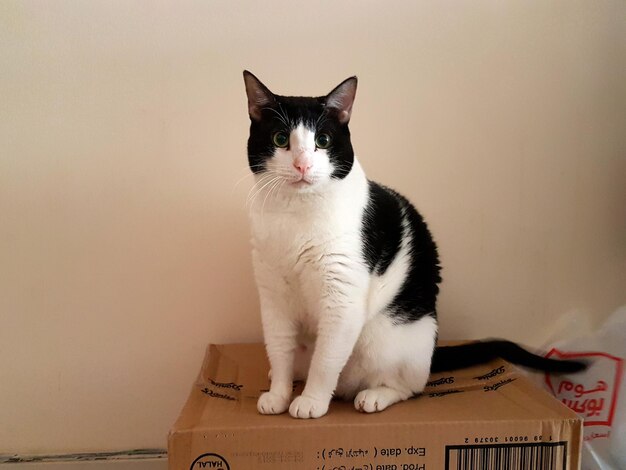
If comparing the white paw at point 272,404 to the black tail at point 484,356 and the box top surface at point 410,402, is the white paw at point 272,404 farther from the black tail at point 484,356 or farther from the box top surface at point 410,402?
the black tail at point 484,356

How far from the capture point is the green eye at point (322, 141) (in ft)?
2.72

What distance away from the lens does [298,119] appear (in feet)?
2.72

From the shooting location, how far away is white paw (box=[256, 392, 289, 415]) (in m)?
0.81

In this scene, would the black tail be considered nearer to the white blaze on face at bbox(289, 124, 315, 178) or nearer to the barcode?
the barcode

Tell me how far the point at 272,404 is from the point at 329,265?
0.88 ft

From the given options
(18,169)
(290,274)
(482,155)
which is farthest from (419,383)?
(18,169)

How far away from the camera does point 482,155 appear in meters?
1.26


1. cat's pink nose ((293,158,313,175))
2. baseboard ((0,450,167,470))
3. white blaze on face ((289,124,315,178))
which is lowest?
baseboard ((0,450,167,470))

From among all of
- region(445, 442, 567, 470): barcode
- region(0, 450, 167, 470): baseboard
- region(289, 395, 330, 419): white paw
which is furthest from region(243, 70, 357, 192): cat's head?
region(0, 450, 167, 470): baseboard

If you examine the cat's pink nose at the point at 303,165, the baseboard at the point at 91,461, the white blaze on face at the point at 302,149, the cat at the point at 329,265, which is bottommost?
the baseboard at the point at 91,461

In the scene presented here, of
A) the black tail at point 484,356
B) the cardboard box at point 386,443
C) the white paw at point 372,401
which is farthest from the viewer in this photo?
the black tail at point 484,356

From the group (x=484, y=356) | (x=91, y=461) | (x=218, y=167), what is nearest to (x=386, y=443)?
(x=484, y=356)

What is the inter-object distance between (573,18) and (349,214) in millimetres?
891

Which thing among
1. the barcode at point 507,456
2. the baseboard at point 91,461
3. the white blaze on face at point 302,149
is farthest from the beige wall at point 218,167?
the barcode at point 507,456
